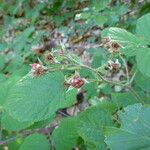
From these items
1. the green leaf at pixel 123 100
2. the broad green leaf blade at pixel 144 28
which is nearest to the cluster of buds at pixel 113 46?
the broad green leaf blade at pixel 144 28

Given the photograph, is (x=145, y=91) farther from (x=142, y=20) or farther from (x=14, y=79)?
(x=14, y=79)

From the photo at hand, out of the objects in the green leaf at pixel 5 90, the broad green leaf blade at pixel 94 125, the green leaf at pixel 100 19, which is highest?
the green leaf at pixel 5 90

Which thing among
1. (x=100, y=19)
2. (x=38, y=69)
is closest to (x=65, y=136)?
(x=38, y=69)

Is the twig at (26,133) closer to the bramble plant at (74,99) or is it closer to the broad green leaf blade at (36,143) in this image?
the bramble plant at (74,99)

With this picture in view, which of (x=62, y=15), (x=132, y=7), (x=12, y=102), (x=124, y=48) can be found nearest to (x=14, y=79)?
(x=12, y=102)

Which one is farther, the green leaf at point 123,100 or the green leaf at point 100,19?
the green leaf at point 100,19

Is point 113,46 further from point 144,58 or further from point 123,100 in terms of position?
point 123,100

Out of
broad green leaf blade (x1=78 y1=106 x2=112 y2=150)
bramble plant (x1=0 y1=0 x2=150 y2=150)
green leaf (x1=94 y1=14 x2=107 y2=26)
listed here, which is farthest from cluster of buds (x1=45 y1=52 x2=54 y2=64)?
green leaf (x1=94 y1=14 x2=107 y2=26)
